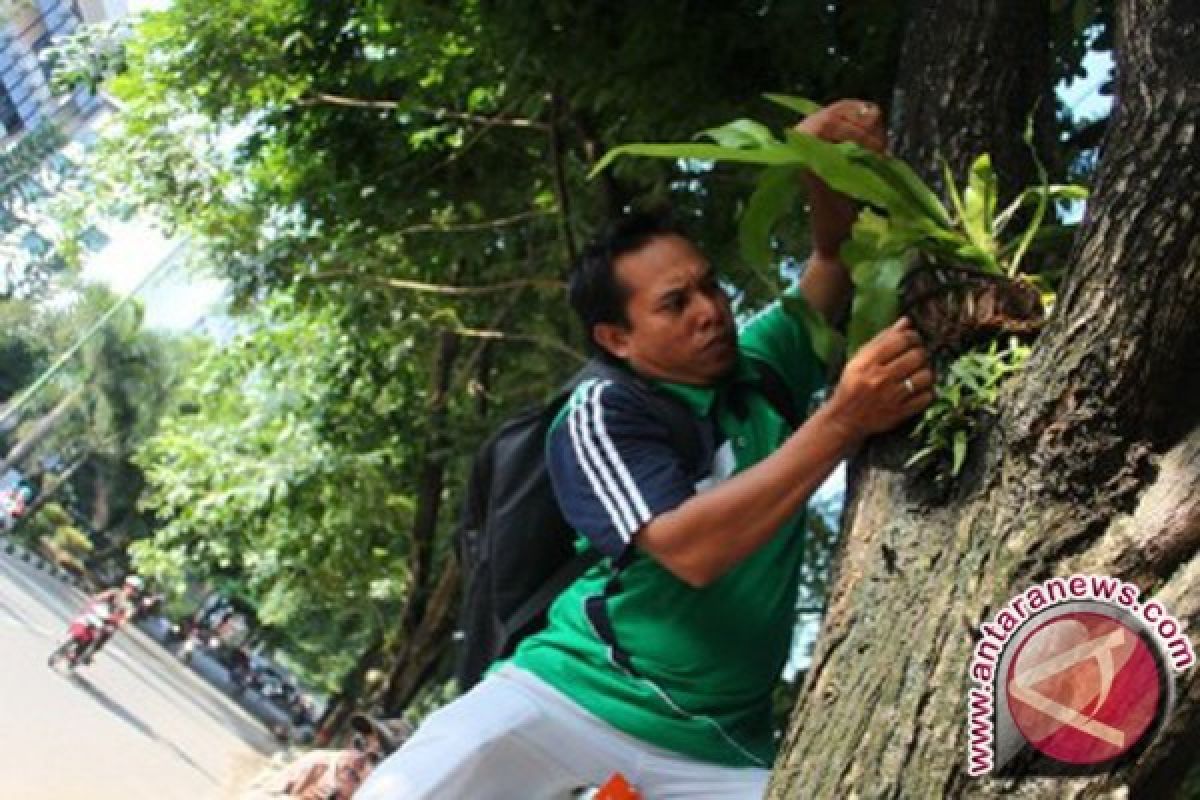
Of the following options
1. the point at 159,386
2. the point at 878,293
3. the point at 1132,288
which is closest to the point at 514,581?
the point at 878,293

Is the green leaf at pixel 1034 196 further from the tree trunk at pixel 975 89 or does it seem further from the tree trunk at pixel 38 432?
the tree trunk at pixel 38 432

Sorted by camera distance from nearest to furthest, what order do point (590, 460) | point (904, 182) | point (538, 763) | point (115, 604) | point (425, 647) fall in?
point (904, 182)
point (590, 460)
point (538, 763)
point (425, 647)
point (115, 604)

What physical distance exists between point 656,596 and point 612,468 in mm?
218

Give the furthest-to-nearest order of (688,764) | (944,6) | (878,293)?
(944,6) < (688,764) < (878,293)

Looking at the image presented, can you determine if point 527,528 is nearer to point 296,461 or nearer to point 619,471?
point 619,471

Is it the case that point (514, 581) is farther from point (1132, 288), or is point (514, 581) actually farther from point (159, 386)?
point (159, 386)

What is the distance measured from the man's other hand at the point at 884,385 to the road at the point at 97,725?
775 centimetres

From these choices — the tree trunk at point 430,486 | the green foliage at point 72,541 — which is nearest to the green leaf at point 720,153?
the tree trunk at point 430,486

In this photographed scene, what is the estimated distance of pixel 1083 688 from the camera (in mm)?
1591

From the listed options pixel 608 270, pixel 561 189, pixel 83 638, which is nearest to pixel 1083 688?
pixel 608 270

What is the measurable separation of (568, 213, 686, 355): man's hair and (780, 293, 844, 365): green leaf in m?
0.30

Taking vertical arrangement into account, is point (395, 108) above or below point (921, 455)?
above

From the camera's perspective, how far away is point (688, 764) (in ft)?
7.37

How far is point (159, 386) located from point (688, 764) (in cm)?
1399
